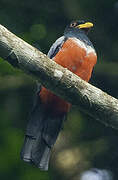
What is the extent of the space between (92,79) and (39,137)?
72.2 inches

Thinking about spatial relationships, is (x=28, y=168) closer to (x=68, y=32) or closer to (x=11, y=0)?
(x=68, y=32)

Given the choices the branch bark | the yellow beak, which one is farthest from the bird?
the branch bark

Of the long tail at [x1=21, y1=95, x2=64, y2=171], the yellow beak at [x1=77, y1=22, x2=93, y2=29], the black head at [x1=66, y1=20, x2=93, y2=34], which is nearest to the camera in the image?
the long tail at [x1=21, y1=95, x2=64, y2=171]

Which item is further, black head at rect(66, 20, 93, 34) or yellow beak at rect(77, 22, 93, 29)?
black head at rect(66, 20, 93, 34)

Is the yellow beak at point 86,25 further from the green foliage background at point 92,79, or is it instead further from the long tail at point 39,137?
the long tail at point 39,137

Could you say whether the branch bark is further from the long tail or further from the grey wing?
the grey wing

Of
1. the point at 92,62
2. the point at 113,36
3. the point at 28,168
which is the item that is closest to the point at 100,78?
the point at 113,36

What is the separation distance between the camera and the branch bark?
629 cm

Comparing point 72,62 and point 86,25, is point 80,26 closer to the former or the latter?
point 86,25

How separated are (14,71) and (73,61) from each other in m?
0.83

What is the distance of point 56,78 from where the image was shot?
21.1 ft

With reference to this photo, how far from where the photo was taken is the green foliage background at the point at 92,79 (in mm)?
8117

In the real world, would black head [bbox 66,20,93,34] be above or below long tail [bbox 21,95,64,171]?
above

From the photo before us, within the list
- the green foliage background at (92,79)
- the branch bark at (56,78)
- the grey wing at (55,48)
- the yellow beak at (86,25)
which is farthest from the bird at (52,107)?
the branch bark at (56,78)
